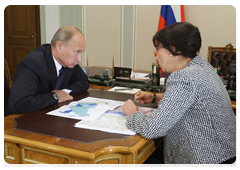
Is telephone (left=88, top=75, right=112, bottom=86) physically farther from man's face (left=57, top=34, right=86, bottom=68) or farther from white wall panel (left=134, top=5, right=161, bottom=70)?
white wall panel (left=134, top=5, right=161, bottom=70)

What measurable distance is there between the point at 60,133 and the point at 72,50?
0.86 m

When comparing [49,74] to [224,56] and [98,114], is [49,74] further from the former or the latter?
[224,56]

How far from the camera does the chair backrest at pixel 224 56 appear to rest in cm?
368

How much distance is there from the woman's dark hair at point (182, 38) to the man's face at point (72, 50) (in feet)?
2.57

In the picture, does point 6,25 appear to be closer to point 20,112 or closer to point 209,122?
point 20,112

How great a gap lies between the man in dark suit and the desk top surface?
0.43 feet

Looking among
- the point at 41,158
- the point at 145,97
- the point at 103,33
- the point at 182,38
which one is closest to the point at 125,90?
the point at 145,97

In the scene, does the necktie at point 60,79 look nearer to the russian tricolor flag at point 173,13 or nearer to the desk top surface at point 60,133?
the desk top surface at point 60,133

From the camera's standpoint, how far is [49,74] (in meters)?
1.94

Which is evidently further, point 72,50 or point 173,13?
point 173,13

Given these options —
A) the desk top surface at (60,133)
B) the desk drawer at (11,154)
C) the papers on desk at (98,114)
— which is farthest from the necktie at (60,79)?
the desk drawer at (11,154)

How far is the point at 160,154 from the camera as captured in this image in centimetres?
183

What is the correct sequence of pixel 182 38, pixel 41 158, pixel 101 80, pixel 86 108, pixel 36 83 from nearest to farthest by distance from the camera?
pixel 41 158 < pixel 182 38 < pixel 86 108 < pixel 36 83 < pixel 101 80

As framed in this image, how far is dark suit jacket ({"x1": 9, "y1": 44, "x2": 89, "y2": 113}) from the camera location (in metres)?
1.63
